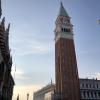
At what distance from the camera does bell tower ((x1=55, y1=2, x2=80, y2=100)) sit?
72812 mm

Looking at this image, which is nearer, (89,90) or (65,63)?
(65,63)

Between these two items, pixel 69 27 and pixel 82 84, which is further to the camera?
pixel 69 27

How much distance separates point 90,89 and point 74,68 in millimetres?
11705

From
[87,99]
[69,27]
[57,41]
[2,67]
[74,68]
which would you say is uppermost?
[69,27]

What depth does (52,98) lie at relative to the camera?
73625mm

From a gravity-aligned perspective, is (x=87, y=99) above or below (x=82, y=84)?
below

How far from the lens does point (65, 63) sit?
253 feet

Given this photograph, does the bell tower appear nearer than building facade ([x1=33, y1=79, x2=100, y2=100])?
Yes

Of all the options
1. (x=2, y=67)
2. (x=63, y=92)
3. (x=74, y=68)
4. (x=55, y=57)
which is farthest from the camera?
(x=55, y=57)

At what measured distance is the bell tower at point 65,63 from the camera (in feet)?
239

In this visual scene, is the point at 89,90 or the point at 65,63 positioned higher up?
the point at 65,63

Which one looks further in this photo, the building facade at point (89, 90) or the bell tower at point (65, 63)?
the building facade at point (89, 90)

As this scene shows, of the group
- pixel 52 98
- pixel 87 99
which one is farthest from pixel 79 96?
pixel 52 98

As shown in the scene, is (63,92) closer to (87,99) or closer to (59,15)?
(87,99)
